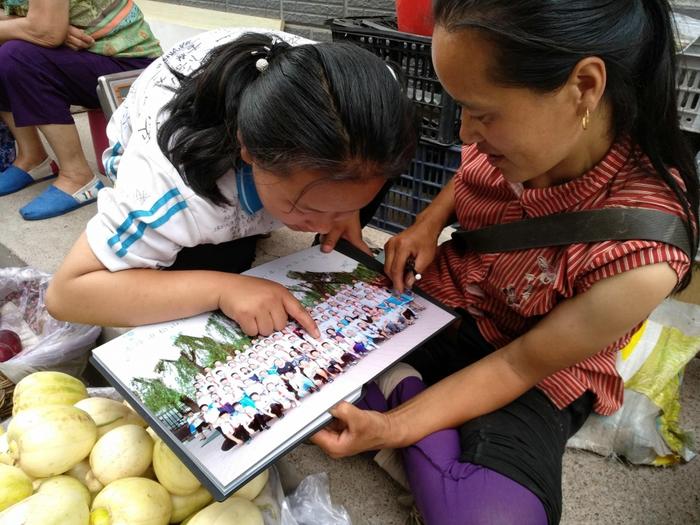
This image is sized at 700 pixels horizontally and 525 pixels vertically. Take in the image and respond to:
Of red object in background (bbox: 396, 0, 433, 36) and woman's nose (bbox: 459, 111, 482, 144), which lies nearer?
woman's nose (bbox: 459, 111, 482, 144)

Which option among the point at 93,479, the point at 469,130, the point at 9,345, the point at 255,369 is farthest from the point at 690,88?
the point at 9,345

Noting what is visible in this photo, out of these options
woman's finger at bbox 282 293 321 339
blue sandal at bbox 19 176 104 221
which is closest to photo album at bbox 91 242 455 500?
woman's finger at bbox 282 293 321 339

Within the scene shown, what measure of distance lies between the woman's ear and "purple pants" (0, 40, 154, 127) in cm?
176

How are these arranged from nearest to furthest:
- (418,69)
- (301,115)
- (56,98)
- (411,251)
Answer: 1. (301,115)
2. (411,251)
3. (418,69)
4. (56,98)

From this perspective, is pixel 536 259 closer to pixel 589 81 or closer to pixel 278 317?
pixel 589 81

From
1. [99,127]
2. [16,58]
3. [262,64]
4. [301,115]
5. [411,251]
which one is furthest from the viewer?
[99,127]

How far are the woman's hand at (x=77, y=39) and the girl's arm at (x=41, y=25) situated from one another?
19 mm

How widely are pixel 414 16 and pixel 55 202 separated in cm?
147

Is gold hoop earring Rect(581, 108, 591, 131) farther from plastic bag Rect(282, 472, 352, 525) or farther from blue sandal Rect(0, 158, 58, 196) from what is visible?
blue sandal Rect(0, 158, 58, 196)

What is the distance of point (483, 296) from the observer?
1091mm

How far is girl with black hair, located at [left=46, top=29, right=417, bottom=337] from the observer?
0.75m

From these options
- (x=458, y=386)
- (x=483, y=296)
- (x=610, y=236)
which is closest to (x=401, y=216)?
(x=483, y=296)

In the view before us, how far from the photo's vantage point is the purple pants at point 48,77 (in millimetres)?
1780

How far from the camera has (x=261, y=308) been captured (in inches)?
36.3
